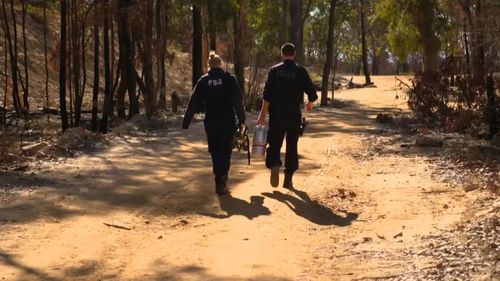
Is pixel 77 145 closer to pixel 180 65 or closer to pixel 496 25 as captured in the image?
pixel 496 25

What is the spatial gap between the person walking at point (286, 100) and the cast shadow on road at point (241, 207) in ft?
2.40

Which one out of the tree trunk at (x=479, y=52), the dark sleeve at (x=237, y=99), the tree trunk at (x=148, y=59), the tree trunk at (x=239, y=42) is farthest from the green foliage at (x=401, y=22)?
the dark sleeve at (x=237, y=99)

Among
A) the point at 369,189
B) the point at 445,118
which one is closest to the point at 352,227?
the point at 369,189

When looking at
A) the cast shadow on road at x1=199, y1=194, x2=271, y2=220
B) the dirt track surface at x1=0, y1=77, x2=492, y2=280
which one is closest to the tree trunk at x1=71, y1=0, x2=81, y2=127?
the dirt track surface at x1=0, y1=77, x2=492, y2=280

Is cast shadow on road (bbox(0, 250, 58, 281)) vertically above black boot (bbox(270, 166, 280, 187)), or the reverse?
black boot (bbox(270, 166, 280, 187))

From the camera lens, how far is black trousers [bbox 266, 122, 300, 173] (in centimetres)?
928

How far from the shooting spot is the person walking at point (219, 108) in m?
8.98

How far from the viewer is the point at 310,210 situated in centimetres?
831

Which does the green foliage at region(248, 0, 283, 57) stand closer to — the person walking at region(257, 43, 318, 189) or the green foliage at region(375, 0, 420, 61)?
the green foliage at region(375, 0, 420, 61)

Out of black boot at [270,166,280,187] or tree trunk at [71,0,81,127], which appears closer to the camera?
black boot at [270,166,280,187]

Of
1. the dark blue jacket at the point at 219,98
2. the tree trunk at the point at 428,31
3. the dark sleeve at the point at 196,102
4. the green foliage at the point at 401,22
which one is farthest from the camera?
the green foliage at the point at 401,22

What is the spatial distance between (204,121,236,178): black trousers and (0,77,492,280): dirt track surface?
16.5 inches

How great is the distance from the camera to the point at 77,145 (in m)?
14.7

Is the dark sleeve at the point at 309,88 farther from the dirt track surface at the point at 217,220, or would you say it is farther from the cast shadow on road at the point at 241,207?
the cast shadow on road at the point at 241,207
